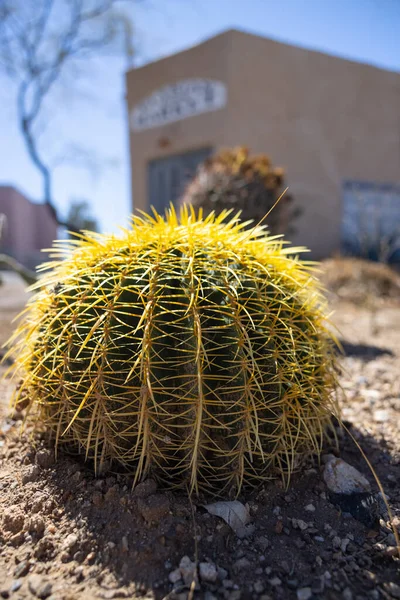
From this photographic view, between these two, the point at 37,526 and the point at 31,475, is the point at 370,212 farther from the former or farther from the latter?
the point at 37,526

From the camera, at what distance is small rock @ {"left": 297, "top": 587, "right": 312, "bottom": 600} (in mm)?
1412

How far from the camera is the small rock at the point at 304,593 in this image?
141 centimetres

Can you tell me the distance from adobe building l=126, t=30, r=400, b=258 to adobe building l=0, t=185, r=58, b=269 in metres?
8.40

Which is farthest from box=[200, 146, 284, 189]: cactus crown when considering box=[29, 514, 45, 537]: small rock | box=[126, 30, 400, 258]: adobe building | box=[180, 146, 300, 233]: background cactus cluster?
box=[126, 30, 400, 258]: adobe building

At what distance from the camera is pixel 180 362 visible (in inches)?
66.1

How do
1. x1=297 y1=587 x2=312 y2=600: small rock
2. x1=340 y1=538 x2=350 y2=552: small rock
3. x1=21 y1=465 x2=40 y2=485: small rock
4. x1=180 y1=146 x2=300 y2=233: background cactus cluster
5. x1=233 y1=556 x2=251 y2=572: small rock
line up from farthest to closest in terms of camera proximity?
1. x1=180 y1=146 x2=300 y2=233: background cactus cluster
2. x1=21 y1=465 x2=40 y2=485: small rock
3. x1=340 y1=538 x2=350 y2=552: small rock
4. x1=233 y1=556 x2=251 y2=572: small rock
5. x1=297 y1=587 x2=312 y2=600: small rock

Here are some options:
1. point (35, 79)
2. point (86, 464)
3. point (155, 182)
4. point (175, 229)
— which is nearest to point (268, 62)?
point (155, 182)

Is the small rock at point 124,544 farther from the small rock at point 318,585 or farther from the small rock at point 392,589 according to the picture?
the small rock at point 392,589

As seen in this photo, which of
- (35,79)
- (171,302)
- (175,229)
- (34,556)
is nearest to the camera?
(34,556)

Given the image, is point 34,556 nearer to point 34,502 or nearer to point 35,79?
point 34,502

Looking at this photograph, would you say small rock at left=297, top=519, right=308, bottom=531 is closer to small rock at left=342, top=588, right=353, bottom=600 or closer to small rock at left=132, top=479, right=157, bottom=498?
small rock at left=342, top=588, right=353, bottom=600

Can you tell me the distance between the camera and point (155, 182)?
451 inches

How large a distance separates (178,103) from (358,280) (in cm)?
576

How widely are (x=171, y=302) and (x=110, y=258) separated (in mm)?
384
